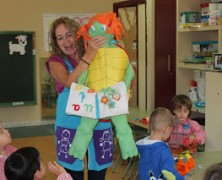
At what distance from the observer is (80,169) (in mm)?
1882

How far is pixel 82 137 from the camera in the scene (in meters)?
1.78

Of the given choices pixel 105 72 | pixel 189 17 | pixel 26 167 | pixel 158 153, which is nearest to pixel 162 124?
pixel 158 153

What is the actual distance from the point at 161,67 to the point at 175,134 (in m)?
2.01

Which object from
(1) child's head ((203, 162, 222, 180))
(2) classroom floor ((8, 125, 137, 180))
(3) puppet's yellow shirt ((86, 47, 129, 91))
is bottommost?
(2) classroom floor ((8, 125, 137, 180))

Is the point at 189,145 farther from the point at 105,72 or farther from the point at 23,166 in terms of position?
the point at 23,166

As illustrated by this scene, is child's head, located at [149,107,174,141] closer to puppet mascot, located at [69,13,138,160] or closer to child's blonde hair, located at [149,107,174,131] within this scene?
child's blonde hair, located at [149,107,174,131]

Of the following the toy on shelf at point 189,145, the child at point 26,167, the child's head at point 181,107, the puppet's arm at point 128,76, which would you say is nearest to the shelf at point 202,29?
the child's head at point 181,107

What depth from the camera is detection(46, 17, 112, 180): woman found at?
1.82 metres

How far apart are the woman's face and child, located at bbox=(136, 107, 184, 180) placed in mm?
597

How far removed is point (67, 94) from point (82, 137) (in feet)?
0.70

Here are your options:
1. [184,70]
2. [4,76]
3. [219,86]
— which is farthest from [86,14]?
[219,86]

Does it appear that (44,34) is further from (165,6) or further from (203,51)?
(203,51)

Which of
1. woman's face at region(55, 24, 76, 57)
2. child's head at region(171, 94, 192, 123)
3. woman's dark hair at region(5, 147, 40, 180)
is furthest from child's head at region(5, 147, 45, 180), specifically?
child's head at region(171, 94, 192, 123)

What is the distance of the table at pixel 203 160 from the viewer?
2.19 meters
